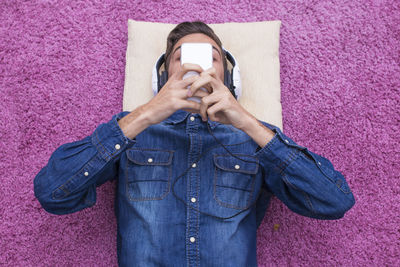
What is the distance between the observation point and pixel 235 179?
0.96 meters

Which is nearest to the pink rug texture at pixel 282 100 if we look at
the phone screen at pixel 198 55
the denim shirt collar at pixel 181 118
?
the denim shirt collar at pixel 181 118

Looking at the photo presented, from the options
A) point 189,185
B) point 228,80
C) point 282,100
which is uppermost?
point 228,80

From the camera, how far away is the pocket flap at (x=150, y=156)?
0.96 meters

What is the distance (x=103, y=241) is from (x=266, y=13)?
1119 millimetres

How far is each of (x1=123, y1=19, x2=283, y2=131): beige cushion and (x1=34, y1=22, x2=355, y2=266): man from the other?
0.59ft

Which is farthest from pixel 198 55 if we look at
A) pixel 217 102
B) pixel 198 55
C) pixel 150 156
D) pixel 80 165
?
pixel 80 165

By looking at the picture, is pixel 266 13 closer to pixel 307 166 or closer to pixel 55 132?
pixel 307 166

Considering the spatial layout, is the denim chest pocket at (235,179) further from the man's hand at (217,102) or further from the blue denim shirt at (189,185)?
the man's hand at (217,102)

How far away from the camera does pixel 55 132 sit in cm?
121

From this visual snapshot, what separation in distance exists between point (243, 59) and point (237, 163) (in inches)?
17.6

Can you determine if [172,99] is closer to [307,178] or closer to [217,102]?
[217,102]

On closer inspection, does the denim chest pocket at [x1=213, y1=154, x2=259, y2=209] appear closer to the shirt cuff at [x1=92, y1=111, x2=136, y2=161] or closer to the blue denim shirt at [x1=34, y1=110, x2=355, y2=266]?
the blue denim shirt at [x1=34, y1=110, x2=355, y2=266]

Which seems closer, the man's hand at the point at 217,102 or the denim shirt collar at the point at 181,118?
the man's hand at the point at 217,102

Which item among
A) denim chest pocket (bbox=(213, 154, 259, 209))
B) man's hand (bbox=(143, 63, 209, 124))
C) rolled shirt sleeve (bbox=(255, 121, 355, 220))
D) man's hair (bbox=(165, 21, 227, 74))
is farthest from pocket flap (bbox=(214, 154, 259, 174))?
man's hair (bbox=(165, 21, 227, 74))
